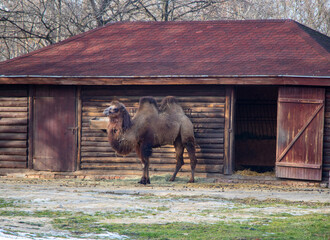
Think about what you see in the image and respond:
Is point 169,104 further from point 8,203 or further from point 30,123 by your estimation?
point 8,203

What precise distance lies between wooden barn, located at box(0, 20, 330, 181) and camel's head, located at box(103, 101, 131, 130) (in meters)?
0.84

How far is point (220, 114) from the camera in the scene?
1464 centimetres

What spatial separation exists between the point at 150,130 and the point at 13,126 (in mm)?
4375

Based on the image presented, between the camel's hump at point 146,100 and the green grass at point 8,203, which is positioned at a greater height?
the camel's hump at point 146,100

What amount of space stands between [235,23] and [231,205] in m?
8.82

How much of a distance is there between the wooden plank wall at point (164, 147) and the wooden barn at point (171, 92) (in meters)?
0.03

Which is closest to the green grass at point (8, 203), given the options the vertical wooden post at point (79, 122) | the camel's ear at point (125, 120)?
the camel's ear at point (125, 120)

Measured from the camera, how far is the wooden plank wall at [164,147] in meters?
14.7

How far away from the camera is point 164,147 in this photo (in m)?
15.1

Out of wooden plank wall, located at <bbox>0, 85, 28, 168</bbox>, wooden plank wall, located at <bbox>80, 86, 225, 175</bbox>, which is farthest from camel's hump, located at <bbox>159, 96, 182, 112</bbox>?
wooden plank wall, located at <bbox>0, 85, 28, 168</bbox>

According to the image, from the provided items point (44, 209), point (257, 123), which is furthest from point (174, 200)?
point (257, 123)

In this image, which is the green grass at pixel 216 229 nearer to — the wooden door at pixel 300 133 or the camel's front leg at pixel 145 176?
the camel's front leg at pixel 145 176

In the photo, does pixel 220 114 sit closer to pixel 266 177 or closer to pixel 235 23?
pixel 266 177

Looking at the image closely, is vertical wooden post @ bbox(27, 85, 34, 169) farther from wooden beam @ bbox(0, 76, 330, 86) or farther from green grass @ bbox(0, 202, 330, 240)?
green grass @ bbox(0, 202, 330, 240)
